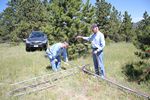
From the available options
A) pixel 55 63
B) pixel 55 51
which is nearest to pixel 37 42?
pixel 55 63

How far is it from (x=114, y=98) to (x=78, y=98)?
109cm

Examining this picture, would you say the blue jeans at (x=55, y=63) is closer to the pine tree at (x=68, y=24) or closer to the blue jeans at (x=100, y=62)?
the blue jeans at (x=100, y=62)

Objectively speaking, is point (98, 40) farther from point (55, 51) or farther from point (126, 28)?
point (126, 28)

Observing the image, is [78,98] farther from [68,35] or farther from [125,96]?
[68,35]

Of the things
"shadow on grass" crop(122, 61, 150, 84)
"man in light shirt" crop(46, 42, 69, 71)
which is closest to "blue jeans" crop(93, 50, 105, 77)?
"shadow on grass" crop(122, 61, 150, 84)

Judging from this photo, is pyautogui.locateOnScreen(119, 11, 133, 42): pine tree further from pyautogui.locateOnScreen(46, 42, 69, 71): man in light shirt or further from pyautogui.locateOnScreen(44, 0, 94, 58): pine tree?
pyautogui.locateOnScreen(46, 42, 69, 71): man in light shirt

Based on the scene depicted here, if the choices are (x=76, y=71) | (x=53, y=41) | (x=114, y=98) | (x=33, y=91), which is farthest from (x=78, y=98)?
(x=53, y=41)

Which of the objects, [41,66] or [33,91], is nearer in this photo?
[33,91]

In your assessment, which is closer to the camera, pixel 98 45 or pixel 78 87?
pixel 78 87

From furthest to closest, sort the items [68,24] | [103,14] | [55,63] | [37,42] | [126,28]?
1. [126,28]
2. [103,14]
3. [37,42]
4. [68,24]
5. [55,63]

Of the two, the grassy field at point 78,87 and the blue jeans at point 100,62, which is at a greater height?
the blue jeans at point 100,62

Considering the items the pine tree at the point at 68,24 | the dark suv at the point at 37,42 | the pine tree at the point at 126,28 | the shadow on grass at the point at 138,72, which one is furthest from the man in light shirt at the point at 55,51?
the pine tree at the point at 126,28

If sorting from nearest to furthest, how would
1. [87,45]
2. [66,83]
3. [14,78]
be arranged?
[66,83], [14,78], [87,45]

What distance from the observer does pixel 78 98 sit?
287 inches
